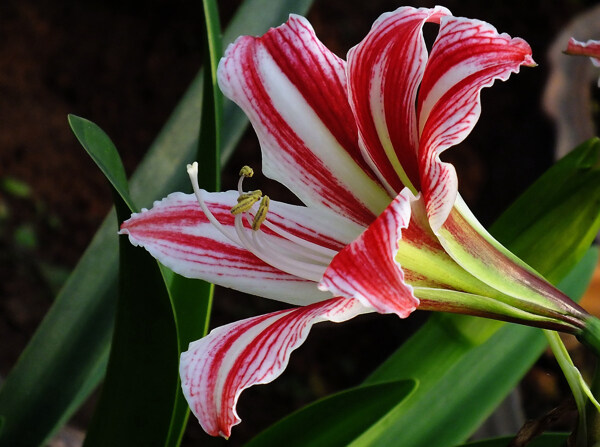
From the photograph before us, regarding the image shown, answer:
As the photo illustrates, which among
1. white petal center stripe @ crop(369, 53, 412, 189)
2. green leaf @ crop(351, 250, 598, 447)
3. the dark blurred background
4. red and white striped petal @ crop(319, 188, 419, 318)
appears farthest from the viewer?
the dark blurred background

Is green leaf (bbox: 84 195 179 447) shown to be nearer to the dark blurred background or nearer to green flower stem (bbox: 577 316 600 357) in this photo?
green flower stem (bbox: 577 316 600 357)

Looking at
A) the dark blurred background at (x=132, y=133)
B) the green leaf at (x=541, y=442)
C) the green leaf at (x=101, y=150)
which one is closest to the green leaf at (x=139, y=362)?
the green leaf at (x=101, y=150)

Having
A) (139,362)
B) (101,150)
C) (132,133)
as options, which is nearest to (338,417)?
(139,362)

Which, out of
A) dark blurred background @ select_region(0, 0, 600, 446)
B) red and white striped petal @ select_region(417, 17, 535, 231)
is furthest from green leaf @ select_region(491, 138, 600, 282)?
dark blurred background @ select_region(0, 0, 600, 446)

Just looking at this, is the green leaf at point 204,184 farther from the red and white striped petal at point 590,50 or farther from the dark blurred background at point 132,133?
the dark blurred background at point 132,133

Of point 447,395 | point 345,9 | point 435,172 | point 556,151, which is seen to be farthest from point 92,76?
point 435,172

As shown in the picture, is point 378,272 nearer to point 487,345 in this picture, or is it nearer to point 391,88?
point 391,88
